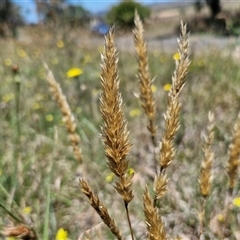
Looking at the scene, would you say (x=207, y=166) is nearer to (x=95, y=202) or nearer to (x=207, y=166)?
(x=207, y=166)

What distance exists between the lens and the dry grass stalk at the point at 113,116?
812 millimetres

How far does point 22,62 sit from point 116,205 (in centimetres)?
428

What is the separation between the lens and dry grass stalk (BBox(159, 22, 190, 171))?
92 cm

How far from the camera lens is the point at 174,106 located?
0.92 metres

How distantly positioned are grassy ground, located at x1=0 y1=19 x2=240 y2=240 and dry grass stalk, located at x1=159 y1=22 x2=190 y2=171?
374 mm

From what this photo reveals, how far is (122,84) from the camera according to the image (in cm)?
450

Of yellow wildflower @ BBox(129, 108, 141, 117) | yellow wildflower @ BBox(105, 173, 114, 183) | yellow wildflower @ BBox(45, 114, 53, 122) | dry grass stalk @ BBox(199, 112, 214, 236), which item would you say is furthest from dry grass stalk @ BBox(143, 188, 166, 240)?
yellow wildflower @ BBox(129, 108, 141, 117)

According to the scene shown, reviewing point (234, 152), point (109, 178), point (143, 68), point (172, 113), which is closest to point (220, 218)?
point (109, 178)

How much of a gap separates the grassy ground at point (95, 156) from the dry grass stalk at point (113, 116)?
1.48 ft

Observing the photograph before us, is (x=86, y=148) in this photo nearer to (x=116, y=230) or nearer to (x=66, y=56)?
(x=116, y=230)

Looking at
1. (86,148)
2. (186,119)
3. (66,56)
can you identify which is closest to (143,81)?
(86,148)

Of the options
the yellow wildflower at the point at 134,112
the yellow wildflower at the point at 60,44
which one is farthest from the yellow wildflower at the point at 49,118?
the yellow wildflower at the point at 60,44

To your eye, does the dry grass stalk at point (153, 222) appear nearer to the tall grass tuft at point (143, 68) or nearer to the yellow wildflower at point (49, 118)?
the tall grass tuft at point (143, 68)

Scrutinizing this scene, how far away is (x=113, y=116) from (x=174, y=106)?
150mm
